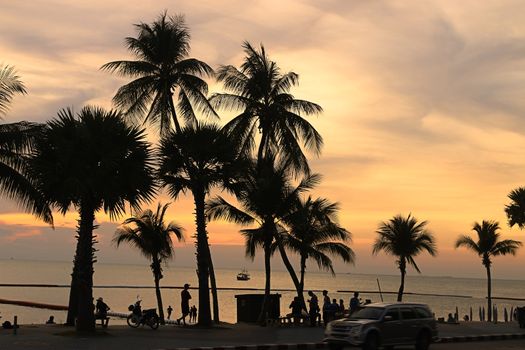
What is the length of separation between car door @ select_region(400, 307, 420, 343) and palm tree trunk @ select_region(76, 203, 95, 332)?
37.6ft

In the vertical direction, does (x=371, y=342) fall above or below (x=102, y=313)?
below

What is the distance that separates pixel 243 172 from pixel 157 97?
25.9 ft

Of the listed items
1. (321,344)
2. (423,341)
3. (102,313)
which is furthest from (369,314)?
(102,313)

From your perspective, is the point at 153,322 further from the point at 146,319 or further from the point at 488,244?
the point at 488,244

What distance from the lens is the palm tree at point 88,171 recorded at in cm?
2594

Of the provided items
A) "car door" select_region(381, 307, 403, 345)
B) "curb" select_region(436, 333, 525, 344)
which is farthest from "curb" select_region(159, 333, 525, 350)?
"car door" select_region(381, 307, 403, 345)

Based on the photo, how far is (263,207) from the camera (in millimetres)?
36844

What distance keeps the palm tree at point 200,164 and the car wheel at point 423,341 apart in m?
11.0

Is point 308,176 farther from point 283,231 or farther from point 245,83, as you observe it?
point 245,83

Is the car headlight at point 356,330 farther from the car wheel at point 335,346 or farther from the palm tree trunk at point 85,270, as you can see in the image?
the palm tree trunk at point 85,270

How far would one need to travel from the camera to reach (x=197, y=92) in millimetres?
38812

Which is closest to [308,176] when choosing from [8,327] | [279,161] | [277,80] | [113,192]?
[279,161]

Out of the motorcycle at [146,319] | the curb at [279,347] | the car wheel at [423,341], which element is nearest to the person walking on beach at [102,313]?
the motorcycle at [146,319]

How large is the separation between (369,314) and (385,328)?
0.76 m
